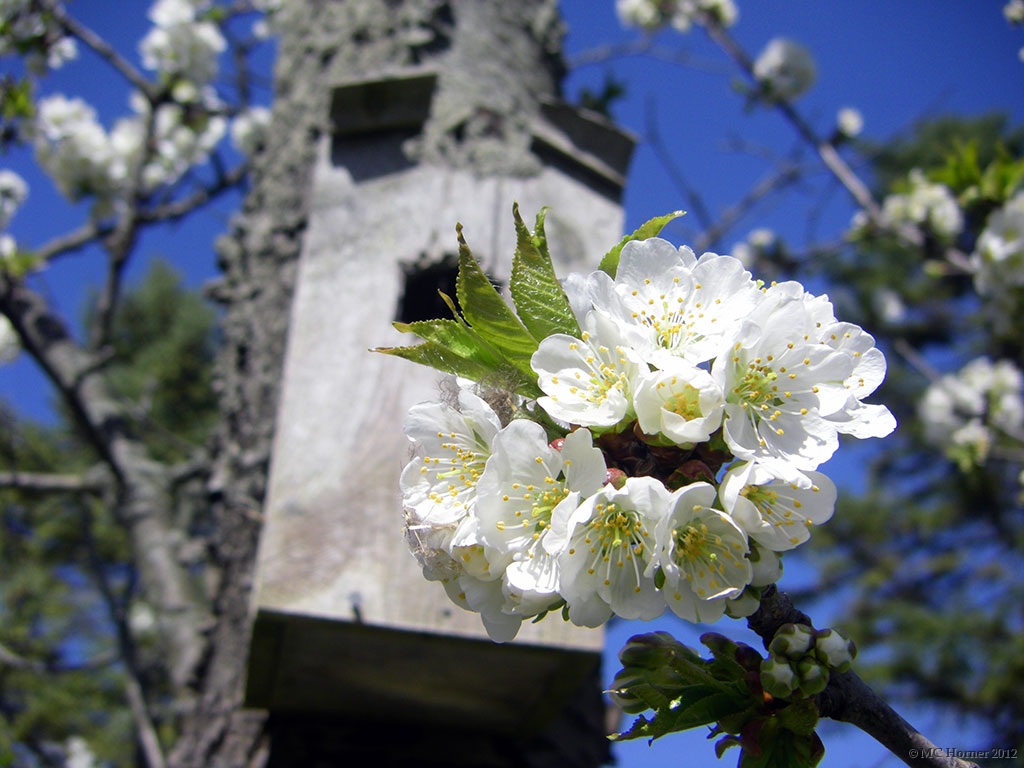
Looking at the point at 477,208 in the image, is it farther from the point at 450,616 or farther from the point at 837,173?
the point at 837,173

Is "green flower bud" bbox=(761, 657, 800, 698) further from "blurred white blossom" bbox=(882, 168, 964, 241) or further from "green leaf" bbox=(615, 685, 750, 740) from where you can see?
"blurred white blossom" bbox=(882, 168, 964, 241)

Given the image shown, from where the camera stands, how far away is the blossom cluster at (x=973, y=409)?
377 cm

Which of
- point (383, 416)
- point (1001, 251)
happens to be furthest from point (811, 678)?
point (1001, 251)

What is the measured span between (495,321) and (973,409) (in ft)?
13.5

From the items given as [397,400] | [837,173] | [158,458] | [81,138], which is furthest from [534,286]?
[158,458]

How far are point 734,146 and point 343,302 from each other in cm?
295

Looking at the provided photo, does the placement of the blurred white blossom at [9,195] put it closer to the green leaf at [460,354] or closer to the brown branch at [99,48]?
the brown branch at [99,48]

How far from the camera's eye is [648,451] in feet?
3.26

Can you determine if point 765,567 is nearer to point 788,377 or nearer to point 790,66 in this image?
point 788,377

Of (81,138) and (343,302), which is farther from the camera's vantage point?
(81,138)

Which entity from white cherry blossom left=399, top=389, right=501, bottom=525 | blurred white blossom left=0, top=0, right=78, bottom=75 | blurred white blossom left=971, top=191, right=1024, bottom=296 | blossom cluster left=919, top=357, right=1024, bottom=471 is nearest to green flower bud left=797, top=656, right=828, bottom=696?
white cherry blossom left=399, top=389, right=501, bottom=525

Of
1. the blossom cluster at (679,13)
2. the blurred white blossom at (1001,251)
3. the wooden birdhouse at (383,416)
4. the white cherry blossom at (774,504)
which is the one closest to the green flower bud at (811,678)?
the white cherry blossom at (774,504)

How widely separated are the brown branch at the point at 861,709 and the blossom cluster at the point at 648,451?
0.04 m

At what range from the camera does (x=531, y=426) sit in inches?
37.6
